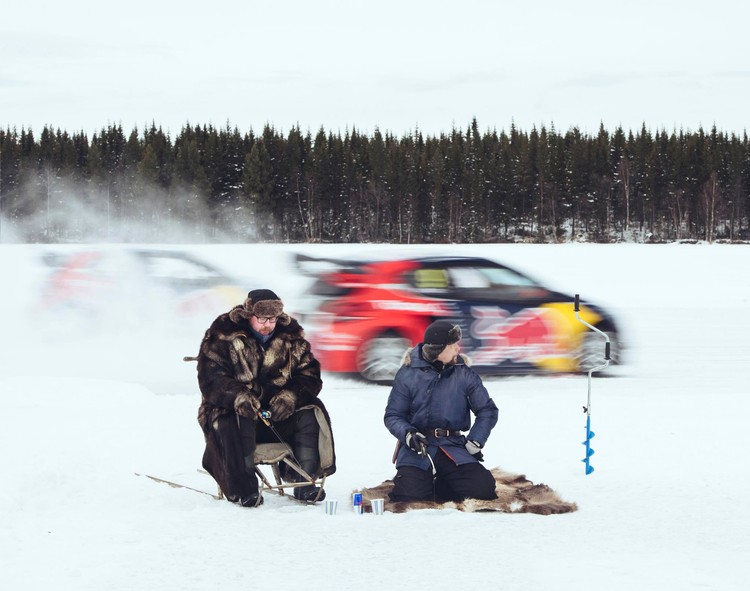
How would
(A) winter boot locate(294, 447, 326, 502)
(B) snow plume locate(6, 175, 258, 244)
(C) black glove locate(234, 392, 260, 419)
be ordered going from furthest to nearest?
1. (B) snow plume locate(6, 175, 258, 244)
2. (A) winter boot locate(294, 447, 326, 502)
3. (C) black glove locate(234, 392, 260, 419)

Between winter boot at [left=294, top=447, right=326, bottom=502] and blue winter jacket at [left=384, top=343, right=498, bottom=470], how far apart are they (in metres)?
0.54

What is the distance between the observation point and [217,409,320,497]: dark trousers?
6023 mm

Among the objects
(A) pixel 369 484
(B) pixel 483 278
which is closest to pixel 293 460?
(A) pixel 369 484

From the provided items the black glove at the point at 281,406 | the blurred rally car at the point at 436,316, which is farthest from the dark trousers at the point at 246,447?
the blurred rally car at the point at 436,316

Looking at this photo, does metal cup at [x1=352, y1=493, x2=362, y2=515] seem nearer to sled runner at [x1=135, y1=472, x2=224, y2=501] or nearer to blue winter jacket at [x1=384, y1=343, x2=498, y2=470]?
blue winter jacket at [x1=384, y1=343, x2=498, y2=470]

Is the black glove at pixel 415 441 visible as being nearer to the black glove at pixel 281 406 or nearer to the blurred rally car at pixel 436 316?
the black glove at pixel 281 406

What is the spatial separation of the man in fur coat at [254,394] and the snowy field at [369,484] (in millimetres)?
265

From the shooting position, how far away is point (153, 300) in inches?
606

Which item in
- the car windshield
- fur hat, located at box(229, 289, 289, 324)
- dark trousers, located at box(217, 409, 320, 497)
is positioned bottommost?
dark trousers, located at box(217, 409, 320, 497)

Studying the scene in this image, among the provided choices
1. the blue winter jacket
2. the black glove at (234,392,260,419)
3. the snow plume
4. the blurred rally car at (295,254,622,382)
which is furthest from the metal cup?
the snow plume

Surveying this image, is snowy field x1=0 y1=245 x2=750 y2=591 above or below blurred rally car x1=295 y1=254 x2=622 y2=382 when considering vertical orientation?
below

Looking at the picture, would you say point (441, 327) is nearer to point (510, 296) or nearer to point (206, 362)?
point (206, 362)

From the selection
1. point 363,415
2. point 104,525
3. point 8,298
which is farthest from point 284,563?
point 8,298

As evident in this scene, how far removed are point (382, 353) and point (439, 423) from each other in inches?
195
